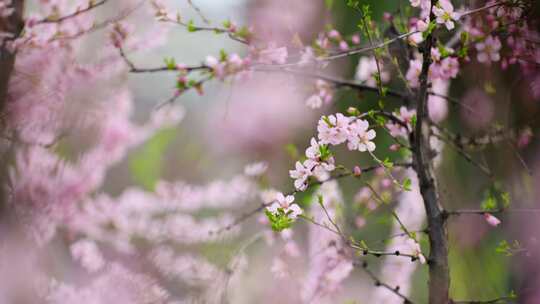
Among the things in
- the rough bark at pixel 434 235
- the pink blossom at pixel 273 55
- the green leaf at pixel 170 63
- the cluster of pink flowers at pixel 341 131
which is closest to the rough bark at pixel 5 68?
the green leaf at pixel 170 63

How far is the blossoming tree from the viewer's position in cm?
84

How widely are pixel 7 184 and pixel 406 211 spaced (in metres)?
1.20

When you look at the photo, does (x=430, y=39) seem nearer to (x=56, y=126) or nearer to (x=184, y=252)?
(x=56, y=126)

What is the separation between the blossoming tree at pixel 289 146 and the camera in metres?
0.84

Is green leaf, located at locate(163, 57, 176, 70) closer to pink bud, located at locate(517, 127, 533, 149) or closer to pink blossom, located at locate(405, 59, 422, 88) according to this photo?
pink blossom, located at locate(405, 59, 422, 88)

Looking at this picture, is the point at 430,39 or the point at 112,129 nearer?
the point at 430,39

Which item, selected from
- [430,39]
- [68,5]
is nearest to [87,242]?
[68,5]

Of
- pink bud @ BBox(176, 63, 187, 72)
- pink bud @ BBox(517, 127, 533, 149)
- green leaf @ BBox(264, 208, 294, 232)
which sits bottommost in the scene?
pink bud @ BBox(176, 63, 187, 72)

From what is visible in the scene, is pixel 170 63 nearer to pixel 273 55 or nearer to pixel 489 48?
pixel 273 55

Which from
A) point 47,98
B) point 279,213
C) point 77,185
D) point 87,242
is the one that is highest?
point 279,213

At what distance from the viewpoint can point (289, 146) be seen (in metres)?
1.09

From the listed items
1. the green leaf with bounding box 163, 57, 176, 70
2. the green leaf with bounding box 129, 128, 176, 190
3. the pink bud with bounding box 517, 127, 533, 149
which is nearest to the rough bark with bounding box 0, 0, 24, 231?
the green leaf with bounding box 163, 57, 176, 70

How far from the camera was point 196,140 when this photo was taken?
3.65 m

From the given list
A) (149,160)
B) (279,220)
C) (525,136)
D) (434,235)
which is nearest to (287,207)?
(279,220)
